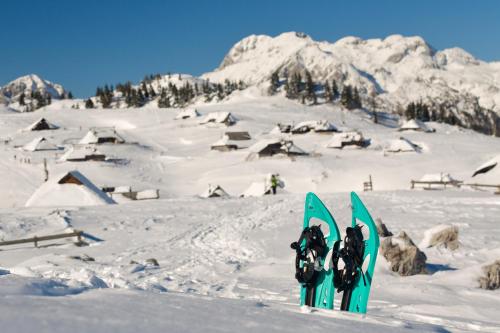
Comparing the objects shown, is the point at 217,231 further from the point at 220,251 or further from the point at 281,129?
the point at 281,129

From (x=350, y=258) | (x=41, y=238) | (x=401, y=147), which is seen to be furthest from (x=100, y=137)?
(x=350, y=258)

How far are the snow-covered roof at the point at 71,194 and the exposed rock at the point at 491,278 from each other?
73.8 feet

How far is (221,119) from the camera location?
294 ft

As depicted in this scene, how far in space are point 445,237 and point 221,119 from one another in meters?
75.3

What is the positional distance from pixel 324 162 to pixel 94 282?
50939 millimetres

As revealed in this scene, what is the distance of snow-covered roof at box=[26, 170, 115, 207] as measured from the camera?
2919 centimetres

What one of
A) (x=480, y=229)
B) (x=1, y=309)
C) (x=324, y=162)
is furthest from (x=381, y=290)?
(x=324, y=162)

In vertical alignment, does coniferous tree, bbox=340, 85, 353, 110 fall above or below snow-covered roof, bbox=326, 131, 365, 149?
above

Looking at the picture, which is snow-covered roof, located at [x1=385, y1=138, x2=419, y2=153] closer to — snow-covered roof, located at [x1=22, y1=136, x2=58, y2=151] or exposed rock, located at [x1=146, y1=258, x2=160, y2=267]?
snow-covered roof, located at [x1=22, y1=136, x2=58, y2=151]

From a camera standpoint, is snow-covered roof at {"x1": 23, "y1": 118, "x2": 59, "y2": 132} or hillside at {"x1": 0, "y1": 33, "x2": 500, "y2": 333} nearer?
hillside at {"x1": 0, "y1": 33, "x2": 500, "y2": 333}

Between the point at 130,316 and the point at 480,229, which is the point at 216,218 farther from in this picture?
the point at 130,316

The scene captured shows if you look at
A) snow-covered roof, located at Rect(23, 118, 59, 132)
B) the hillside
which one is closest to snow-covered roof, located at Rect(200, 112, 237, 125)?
the hillside

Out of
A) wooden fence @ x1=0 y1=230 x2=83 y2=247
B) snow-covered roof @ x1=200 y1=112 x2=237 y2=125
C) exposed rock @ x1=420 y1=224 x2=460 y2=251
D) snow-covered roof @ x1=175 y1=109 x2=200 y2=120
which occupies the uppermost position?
snow-covered roof @ x1=175 y1=109 x2=200 y2=120

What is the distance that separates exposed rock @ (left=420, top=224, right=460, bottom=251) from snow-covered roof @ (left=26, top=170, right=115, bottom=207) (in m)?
19.3
